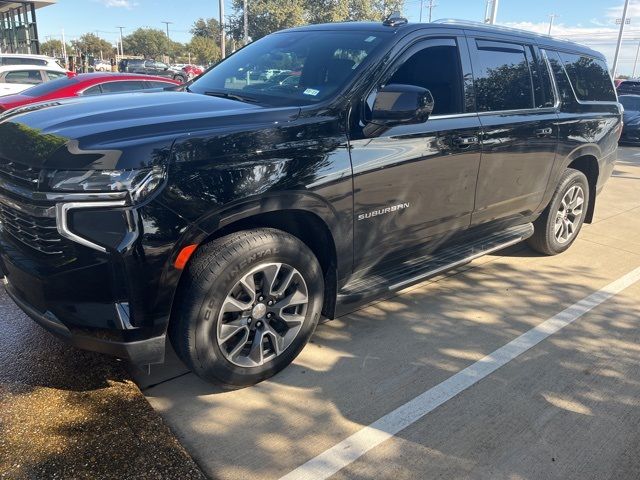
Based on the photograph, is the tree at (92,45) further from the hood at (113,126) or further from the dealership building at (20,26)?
the hood at (113,126)

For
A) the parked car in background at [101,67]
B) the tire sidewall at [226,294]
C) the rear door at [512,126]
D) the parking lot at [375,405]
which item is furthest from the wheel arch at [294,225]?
the parked car in background at [101,67]

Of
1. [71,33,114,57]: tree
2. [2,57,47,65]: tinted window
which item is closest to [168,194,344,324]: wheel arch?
[2,57,47,65]: tinted window

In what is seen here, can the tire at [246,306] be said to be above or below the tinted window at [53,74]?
below

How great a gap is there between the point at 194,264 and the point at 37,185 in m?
0.77

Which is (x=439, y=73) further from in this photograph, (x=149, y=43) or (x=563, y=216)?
(x=149, y=43)

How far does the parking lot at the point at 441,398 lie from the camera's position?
98.3 inches

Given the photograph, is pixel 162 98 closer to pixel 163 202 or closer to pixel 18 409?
pixel 163 202

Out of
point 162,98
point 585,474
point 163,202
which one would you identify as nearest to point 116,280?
point 163,202

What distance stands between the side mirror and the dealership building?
29791 mm

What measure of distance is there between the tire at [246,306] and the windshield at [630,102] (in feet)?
52.5

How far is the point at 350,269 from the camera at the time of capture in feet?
10.8

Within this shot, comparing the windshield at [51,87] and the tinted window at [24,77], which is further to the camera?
the tinted window at [24,77]

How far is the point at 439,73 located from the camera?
365cm

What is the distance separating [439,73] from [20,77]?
→ 12786 mm
